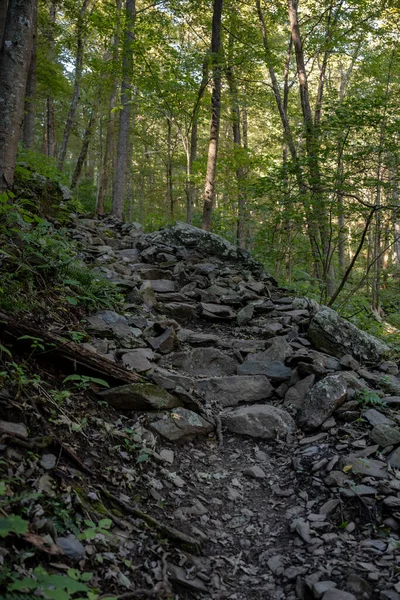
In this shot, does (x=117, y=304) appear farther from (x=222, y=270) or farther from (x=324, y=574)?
(x=324, y=574)

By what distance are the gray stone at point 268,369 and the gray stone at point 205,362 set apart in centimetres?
15

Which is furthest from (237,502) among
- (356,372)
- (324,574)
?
(356,372)

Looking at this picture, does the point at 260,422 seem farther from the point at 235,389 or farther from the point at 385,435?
the point at 385,435

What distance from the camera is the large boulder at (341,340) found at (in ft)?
20.0

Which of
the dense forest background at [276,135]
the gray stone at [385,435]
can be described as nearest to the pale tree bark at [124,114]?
the dense forest background at [276,135]

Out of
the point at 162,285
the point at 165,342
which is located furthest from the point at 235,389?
the point at 162,285

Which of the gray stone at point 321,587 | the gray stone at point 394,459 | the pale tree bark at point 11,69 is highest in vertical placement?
the pale tree bark at point 11,69

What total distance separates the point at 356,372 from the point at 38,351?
385 centimetres

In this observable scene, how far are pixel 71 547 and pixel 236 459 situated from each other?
2138 mm

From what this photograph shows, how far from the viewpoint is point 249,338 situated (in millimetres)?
6738

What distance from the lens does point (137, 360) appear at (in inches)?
187

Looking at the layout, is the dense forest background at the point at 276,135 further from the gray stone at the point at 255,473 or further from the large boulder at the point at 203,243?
the gray stone at the point at 255,473

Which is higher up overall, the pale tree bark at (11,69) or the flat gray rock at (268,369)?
the pale tree bark at (11,69)

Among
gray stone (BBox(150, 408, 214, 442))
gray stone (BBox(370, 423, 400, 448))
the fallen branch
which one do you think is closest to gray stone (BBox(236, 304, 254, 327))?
gray stone (BBox(150, 408, 214, 442))
